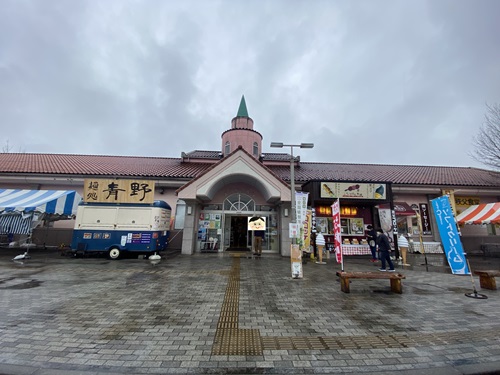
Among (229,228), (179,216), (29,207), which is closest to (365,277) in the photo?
(229,228)

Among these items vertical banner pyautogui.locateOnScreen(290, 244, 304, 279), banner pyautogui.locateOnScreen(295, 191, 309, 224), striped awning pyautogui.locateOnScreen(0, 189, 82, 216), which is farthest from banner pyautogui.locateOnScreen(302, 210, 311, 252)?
striped awning pyautogui.locateOnScreen(0, 189, 82, 216)

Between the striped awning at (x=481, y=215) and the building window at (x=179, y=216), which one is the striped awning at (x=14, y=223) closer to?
the building window at (x=179, y=216)

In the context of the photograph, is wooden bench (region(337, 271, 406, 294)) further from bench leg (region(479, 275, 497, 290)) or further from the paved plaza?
bench leg (region(479, 275, 497, 290))

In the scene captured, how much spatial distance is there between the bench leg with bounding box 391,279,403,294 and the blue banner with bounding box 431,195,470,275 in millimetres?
3589

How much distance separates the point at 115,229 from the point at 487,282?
16.0 meters

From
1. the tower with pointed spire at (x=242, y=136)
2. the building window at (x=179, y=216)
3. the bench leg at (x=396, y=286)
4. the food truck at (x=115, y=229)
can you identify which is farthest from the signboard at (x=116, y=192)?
the bench leg at (x=396, y=286)

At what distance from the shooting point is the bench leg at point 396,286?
255 inches

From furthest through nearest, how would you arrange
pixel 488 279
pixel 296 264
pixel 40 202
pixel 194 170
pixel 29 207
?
pixel 194 170 < pixel 40 202 < pixel 29 207 < pixel 296 264 < pixel 488 279

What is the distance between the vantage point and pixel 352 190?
14039 millimetres

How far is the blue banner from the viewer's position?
8133mm

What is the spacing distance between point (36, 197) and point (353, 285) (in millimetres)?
17012

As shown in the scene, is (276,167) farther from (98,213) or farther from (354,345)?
(354,345)

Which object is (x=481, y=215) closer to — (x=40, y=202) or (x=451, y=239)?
(x=451, y=239)

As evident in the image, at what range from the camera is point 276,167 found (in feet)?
66.7
